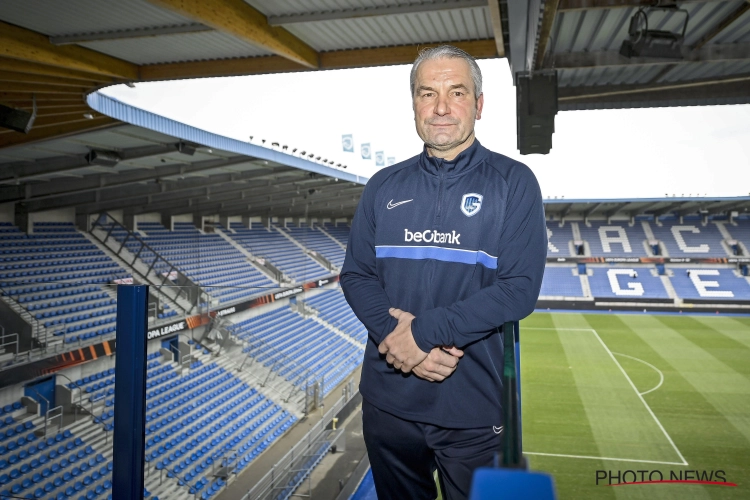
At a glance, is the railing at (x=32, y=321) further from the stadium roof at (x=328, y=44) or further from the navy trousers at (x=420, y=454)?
the stadium roof at (x=328, y=44)

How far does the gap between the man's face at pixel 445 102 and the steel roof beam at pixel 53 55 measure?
5.45 meters

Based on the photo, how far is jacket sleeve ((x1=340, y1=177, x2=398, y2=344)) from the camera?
65.9 inches

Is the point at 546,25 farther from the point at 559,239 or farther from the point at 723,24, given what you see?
the point at 559,239

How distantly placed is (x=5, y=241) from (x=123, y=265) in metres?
2.64

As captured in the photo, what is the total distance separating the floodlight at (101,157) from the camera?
10383 mm


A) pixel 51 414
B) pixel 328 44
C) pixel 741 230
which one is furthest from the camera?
pixel 741 230

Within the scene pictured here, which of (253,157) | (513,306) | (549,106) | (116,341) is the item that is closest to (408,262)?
(513,306)

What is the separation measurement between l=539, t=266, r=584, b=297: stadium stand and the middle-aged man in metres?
30.8

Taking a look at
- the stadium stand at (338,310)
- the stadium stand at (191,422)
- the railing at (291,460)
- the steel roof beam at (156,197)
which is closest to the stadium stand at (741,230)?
the steel roof beam at (156,197)

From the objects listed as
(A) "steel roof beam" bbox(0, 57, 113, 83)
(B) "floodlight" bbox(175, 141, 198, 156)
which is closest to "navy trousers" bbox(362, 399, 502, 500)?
(A) "steel roof beam" bbox(0, 57, 113, 83)

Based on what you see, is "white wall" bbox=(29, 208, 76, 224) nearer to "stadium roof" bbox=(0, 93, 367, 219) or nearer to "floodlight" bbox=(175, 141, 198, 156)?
"stadium roof" bbox=(0, 93, 367, 219)

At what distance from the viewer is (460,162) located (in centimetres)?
169

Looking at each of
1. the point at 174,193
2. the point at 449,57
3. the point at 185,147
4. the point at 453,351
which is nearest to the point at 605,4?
the point at 449,57

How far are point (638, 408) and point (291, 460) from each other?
10.00 metres
